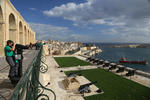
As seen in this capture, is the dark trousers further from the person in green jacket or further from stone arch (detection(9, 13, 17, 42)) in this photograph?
stone arch (detection(9, 13, 17, 42))

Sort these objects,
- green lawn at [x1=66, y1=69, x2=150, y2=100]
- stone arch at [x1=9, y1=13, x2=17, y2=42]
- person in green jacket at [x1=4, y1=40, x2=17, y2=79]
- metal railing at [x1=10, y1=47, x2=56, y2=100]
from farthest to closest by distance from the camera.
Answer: stone arch at [x1=9, y1=13, x2=17, y2=42] → green lawn at [x1=66, y1=69, x2=150, y2=100] → person in green jacket at [x1=4, y1=40, x2=17, y2=79] → metal railing at [x1=10, y1=47, x2=56, y2=100]

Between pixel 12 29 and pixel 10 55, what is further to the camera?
pixel 12 29

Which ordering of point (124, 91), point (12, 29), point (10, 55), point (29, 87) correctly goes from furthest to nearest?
1. point (12, 29)
2. point (124, 91)
3. point (10, 55)
4. point (29, 87)

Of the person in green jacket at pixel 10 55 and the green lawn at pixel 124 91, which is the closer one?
the person in green jacket at pixel 10 55

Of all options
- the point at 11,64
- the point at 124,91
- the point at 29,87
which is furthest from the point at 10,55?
the point at 124,91

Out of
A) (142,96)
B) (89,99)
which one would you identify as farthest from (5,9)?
(142,96)

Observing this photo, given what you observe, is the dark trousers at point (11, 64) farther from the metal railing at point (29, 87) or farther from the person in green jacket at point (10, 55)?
the metal railing at point (29, 87)

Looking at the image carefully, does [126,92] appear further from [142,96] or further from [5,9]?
[5,9]

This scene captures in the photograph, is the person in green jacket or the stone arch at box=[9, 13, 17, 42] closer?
the person in green jacket

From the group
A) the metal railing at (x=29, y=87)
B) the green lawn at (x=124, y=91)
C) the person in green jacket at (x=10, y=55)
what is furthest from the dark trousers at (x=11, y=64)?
the green lawn at (x=124, y=91)

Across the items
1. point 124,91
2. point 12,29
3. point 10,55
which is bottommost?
point 124,91

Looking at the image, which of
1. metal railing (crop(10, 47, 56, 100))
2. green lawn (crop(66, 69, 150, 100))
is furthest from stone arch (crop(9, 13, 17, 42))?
metal railing (crop(10, 47, 56, 100))

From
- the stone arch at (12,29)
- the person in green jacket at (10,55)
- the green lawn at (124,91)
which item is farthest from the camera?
the stone arch at (12,29)

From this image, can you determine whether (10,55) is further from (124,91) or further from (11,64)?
(124,91)
